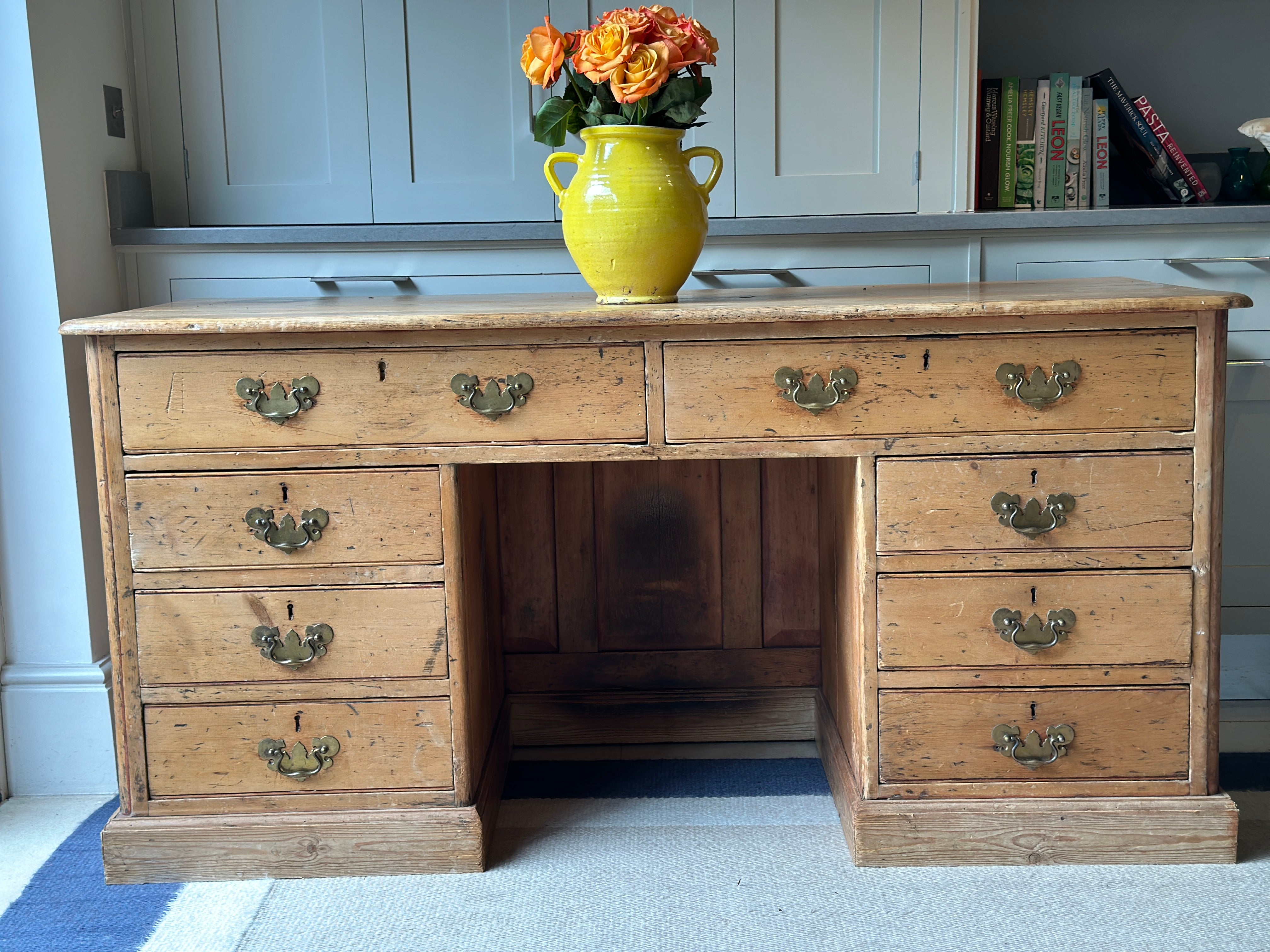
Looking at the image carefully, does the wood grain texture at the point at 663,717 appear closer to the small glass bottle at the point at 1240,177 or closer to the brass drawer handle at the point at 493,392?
the brass drawer handle at the point at 493,392

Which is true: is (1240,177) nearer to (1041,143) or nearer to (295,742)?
(1041,143)

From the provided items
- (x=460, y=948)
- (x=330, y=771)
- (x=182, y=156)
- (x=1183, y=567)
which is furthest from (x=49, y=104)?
(x=1183, y=567)

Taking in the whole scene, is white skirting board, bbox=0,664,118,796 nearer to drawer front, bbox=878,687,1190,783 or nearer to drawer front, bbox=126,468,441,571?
drawer front, bbox=126,468,441,571

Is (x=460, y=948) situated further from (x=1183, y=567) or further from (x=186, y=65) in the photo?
(x=186, y=65)

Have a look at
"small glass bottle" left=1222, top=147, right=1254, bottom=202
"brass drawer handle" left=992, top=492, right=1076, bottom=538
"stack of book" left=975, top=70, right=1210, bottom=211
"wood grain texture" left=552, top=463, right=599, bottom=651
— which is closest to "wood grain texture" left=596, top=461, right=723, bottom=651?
"wood grain texture" left=552, top=463, right=599, bottom=651

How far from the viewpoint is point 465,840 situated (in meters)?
1.54

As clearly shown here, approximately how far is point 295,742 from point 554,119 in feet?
3.17

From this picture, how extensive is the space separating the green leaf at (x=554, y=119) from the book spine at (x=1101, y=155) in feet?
3.65

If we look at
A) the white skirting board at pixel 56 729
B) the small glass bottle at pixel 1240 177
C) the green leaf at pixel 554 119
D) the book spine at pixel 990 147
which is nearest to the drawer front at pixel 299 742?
the white skirting board at pixel 56 729

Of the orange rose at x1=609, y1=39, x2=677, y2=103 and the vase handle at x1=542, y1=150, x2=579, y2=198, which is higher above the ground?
the orange rose at x1=609, y1=39, x2=677, y2=103

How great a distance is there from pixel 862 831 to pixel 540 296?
0.96 m

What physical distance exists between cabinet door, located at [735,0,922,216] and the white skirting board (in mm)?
1421

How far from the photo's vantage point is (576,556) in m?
2.01

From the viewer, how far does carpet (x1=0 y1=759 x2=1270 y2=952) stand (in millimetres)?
1368
